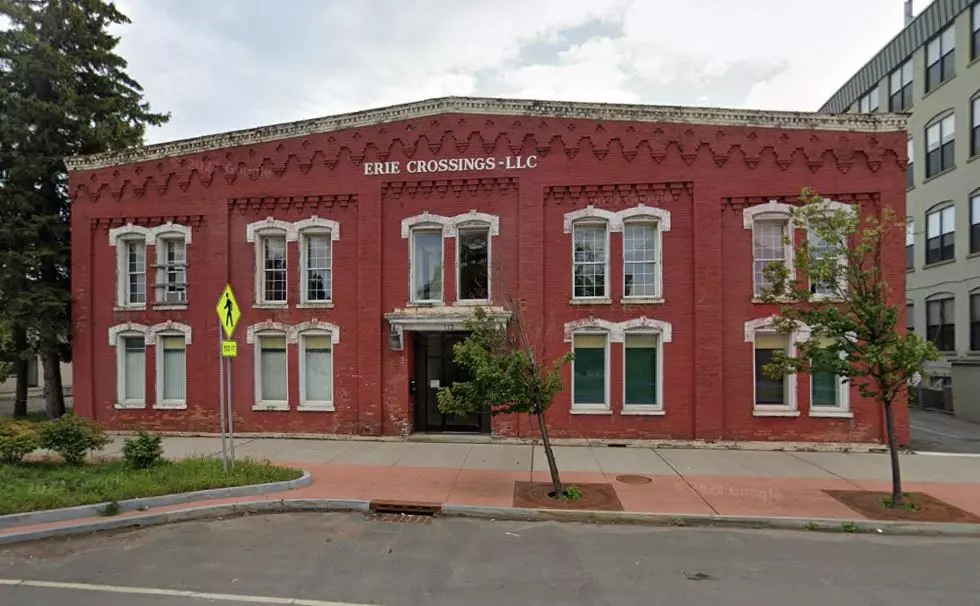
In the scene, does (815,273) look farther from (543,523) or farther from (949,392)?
(949,392)

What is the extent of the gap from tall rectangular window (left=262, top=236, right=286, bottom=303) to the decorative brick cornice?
2625 millimetres

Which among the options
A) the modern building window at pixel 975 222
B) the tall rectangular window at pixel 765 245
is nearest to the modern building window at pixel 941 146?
the modern building window at pixel 975 222

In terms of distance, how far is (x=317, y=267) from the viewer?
14102 millimetres

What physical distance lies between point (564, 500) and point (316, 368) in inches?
315

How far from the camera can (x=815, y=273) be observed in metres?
8.50

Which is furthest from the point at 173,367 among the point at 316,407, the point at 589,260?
the point at 589,260

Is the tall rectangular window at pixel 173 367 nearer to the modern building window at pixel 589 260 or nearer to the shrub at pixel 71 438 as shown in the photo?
the shrub at pixel 71 438

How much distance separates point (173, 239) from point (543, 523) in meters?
12.6

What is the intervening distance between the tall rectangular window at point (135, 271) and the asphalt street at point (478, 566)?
935cm

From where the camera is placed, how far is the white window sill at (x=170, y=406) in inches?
558

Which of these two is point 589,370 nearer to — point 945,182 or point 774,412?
point 774,412

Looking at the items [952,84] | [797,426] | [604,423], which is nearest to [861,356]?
[797,426]

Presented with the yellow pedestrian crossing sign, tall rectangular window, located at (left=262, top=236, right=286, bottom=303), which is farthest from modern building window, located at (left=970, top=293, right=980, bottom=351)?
the yellow pedestrian crossing sign

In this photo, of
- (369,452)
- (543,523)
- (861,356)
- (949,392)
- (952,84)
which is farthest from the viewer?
(952,84)
